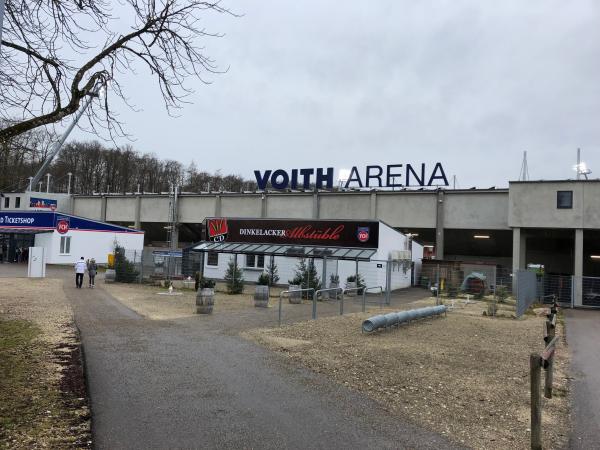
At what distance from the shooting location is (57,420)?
5.42 meters

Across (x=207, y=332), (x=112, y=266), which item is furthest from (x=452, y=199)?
(x=207, y=332)

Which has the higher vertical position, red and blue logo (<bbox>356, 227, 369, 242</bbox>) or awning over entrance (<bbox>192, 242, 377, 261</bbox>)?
red and blue logo (<bbox>356, 227, 369, 242</bbox>)

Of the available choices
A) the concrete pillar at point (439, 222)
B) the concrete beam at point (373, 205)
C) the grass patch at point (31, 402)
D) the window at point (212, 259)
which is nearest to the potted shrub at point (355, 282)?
the window at point (212, 259)

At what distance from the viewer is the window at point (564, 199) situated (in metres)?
32.0

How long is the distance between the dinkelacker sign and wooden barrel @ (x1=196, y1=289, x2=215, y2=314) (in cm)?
1563

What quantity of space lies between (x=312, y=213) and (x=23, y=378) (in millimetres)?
39086

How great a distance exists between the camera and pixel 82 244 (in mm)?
44281

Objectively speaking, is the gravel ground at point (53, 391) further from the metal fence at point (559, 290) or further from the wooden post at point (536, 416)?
the metal fence at point (559, 290)

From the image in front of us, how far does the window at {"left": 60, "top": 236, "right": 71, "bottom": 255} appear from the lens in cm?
4275

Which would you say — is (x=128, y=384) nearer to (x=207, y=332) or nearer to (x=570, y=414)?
(x=207, y=332)

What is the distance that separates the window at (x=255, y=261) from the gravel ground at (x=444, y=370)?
59.9 feet

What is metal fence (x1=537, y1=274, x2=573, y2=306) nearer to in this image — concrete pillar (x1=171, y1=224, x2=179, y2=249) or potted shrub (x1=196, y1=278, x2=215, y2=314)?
potted shrub (x1=196, y1=278, x2=215, y2=314)

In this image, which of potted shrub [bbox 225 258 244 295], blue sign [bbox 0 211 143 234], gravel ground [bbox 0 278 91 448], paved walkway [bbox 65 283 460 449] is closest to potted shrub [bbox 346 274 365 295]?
potted shrub [bbox 225 258 244 295]

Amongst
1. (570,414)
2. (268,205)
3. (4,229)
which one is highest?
(268,205)
